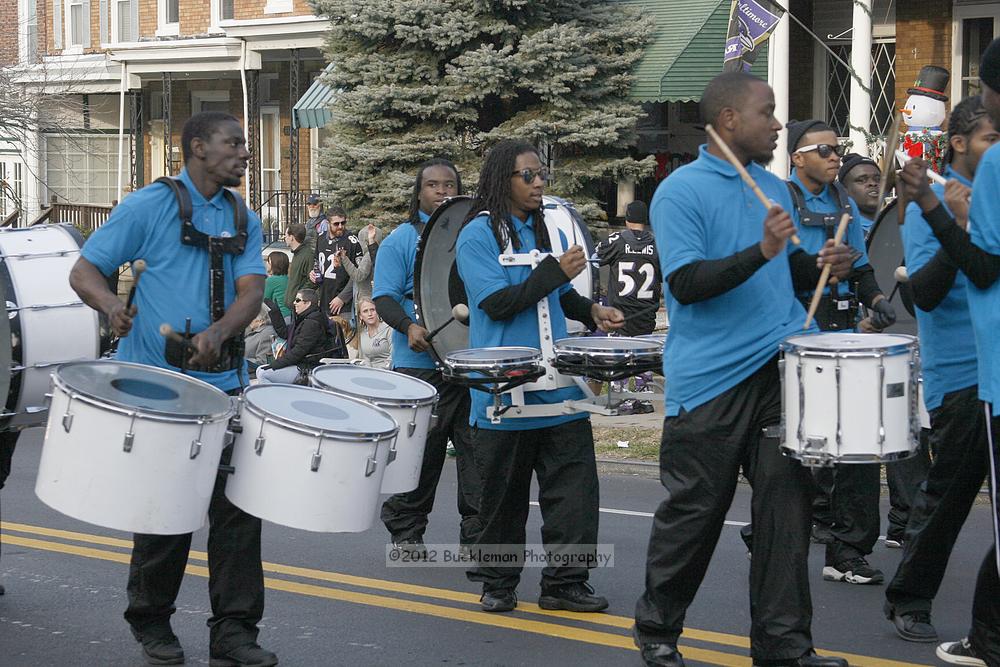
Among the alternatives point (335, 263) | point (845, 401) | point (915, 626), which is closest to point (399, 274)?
point (915, 626)

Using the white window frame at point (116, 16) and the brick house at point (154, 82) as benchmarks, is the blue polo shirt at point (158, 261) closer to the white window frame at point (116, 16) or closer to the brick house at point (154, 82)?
the brick house at point (154, 82)

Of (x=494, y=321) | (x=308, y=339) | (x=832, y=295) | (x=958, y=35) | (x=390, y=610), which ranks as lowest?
(x=390, y=610)

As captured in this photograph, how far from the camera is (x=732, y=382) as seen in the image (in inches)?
211

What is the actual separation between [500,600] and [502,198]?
183cm

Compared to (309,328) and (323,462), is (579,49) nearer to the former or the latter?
(309,328)

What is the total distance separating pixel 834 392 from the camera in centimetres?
503

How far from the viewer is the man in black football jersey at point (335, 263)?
16.2 m

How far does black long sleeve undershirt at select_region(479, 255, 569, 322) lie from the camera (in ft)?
21.3

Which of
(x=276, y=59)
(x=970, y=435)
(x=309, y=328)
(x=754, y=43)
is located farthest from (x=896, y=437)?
(x=276, y=59)

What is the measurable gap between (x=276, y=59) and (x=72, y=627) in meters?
22.1

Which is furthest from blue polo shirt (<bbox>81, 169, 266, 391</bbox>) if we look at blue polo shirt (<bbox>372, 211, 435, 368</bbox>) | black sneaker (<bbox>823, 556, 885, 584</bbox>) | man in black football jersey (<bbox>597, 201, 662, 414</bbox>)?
man in black football jersey (<bbox>597, 201, 662, 414</bbox>)

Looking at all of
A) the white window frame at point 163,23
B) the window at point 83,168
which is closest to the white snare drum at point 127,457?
the white window frame at point 163,23

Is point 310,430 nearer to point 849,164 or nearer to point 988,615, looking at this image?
point 988,615

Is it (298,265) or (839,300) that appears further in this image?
(298,265)
